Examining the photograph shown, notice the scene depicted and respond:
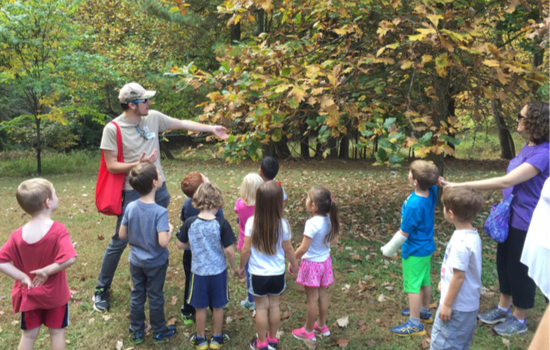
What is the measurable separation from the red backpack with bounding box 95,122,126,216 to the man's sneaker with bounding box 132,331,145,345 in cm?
116

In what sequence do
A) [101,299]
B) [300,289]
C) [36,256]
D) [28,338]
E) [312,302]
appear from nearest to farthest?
[36,256], [28,338], [312,302], [101,299], [300,289]

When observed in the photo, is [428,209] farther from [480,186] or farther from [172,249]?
[172,249]

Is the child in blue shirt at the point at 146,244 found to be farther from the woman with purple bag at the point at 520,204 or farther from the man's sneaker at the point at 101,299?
the woman with purple bag at the point at 520,204

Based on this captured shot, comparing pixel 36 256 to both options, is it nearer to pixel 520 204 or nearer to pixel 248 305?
pixel 248 305

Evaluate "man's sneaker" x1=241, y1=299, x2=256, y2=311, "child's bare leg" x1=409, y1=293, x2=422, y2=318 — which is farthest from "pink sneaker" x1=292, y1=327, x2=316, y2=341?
"child's bare leg" x1=409, y1=293, x2=422, y2=318

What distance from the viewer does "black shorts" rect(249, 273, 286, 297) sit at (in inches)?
124

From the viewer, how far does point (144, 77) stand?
16.2m

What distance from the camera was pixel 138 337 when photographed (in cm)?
347

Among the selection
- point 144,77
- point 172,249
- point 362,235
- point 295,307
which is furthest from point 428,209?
point 144,77

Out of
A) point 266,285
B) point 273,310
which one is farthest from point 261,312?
point 266,285

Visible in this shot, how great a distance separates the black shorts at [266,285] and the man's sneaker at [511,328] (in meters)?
2.20

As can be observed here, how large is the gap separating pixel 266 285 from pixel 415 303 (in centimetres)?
145

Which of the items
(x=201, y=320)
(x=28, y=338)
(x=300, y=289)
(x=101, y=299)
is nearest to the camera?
(x=28, y=338)

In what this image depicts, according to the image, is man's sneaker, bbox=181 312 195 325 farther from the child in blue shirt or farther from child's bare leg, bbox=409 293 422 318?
child's bare leg, bbox=409 293 422 318
